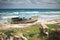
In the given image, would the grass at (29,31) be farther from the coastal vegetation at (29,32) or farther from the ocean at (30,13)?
the ocean at (30,13)

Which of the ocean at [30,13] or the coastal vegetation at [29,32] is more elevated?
the ocean at [30,13]

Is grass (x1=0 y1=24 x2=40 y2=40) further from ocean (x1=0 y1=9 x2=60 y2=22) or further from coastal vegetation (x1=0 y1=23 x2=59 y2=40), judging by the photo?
ocean (x1=0 y1=9 x2=60 y2=22)

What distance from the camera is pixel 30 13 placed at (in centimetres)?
296

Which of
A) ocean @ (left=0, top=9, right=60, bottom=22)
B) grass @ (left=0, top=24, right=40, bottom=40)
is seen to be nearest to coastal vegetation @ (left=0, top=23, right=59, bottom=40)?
grass @ (left=0, top=24, right=40, bottom=40)

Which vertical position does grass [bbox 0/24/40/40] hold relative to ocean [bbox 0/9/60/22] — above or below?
below

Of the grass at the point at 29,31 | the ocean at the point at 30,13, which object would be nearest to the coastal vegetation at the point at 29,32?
the grass at the point at 29,31

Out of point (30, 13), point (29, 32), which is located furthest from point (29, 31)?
point (30, 13)

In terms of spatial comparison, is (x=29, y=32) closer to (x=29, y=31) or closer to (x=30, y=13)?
(x=29, y=31)

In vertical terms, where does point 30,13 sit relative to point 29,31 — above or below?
above

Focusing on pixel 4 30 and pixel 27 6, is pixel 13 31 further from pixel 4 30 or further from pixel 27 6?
pixel 27 6

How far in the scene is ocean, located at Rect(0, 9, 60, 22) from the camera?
293 cm

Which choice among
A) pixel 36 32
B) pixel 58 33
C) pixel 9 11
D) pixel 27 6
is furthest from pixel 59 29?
pixel 9 11

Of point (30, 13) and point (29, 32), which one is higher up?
point (30, 13)

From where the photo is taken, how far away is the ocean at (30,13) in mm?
2928
